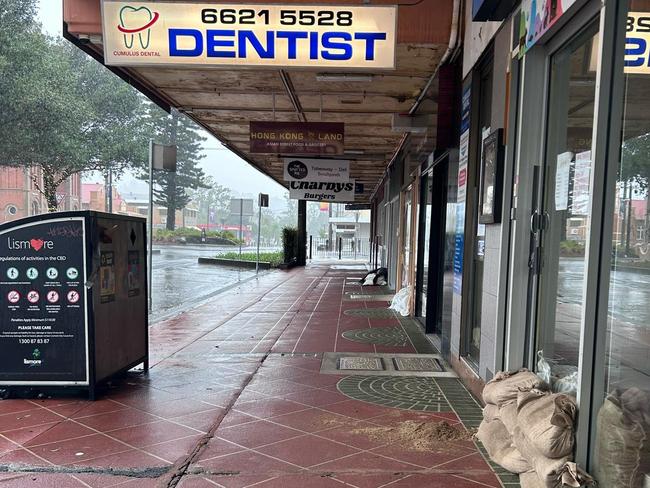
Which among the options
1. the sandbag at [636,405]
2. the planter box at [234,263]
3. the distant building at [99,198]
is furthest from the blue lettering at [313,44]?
the distant building at [99,198]

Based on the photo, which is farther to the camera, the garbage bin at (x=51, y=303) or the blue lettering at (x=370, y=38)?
the blue lettering at (x=370, y=38)

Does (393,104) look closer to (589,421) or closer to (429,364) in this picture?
(429,364)

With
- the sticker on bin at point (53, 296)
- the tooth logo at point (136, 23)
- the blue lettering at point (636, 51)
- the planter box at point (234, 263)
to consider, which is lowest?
the planter box at point (234, 263)

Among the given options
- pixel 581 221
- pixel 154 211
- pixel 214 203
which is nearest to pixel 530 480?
pixel 581 221

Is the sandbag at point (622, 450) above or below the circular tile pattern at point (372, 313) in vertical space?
above

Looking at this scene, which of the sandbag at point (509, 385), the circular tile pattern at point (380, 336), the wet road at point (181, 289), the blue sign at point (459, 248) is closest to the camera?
the sandbag at point (509, 385)

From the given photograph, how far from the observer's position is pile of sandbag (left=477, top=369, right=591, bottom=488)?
258 cm

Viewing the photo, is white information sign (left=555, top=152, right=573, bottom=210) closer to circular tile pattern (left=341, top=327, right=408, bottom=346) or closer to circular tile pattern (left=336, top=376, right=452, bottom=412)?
circular tile pattern (left=336, top=376, right=452, bottom=412)

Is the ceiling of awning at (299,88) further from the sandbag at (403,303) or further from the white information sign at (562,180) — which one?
the sandbag at (403,303)

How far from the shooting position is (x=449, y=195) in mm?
5852

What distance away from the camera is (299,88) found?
773 centimetres

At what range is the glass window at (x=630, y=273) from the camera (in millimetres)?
2422

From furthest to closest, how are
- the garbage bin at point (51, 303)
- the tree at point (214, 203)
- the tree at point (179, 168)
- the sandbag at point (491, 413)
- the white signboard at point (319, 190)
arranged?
the tree at point (214, 203) < the tree at point (179, 168) < the white signboard at point (319, 190) < the garbage bin at point (51, 303) < the sandbag at point (491, 413)

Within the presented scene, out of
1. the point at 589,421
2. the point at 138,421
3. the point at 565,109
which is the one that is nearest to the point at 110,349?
the point at 138,421
